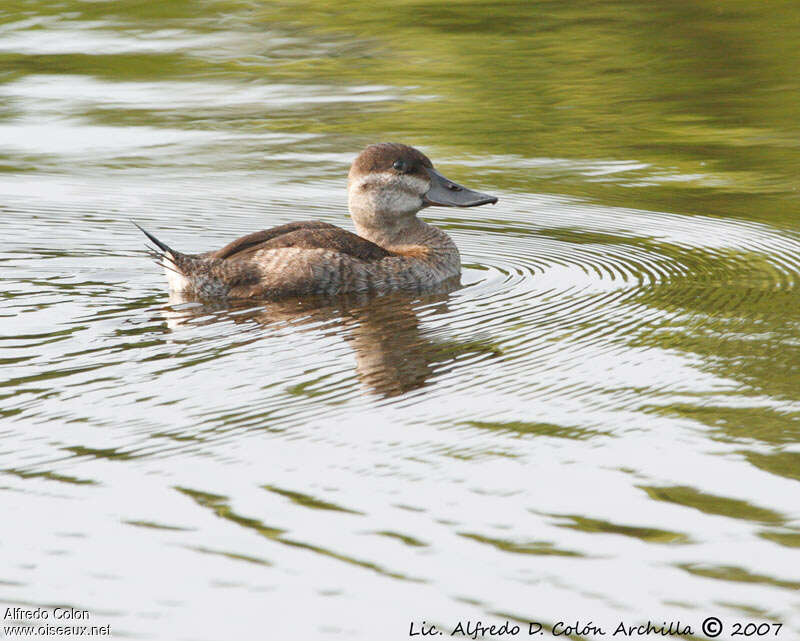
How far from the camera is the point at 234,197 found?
10305 mm

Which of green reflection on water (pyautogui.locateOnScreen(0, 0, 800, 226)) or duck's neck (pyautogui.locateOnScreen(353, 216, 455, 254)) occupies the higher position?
green reflection on water (pyautogui.locateOnScreen(0, 0, 800, 226))

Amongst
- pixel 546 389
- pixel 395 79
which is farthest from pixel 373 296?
pixel 395 79

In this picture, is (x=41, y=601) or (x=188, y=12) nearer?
(x=41, y=601)

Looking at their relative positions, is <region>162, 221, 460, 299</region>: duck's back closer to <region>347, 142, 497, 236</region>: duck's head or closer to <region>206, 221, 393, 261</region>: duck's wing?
<region>206, 221, 393, 261</region>: duck's wing

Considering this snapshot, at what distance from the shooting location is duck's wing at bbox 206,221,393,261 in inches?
310

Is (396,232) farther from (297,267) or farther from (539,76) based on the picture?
(539,76)

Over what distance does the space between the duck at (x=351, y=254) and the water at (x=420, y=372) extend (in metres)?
0.19

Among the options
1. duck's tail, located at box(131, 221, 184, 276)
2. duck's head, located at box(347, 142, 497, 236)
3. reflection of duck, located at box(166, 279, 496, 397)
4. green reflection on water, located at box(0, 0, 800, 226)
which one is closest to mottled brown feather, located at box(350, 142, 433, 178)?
duck's head, located at box(347, 142, 497, 236)

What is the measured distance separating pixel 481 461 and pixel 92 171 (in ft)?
22.3

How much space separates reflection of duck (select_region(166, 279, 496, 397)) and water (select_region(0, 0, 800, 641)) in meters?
0.02

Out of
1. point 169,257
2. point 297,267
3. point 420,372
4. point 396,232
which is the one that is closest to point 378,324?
point 297,267

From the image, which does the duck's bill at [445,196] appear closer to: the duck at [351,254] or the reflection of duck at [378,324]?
the duck at [351,254]

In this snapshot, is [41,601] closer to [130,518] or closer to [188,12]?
[130,518]

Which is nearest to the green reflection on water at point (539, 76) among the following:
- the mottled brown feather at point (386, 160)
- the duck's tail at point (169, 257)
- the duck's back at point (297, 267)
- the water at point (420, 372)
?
the water at point (420, 372)
